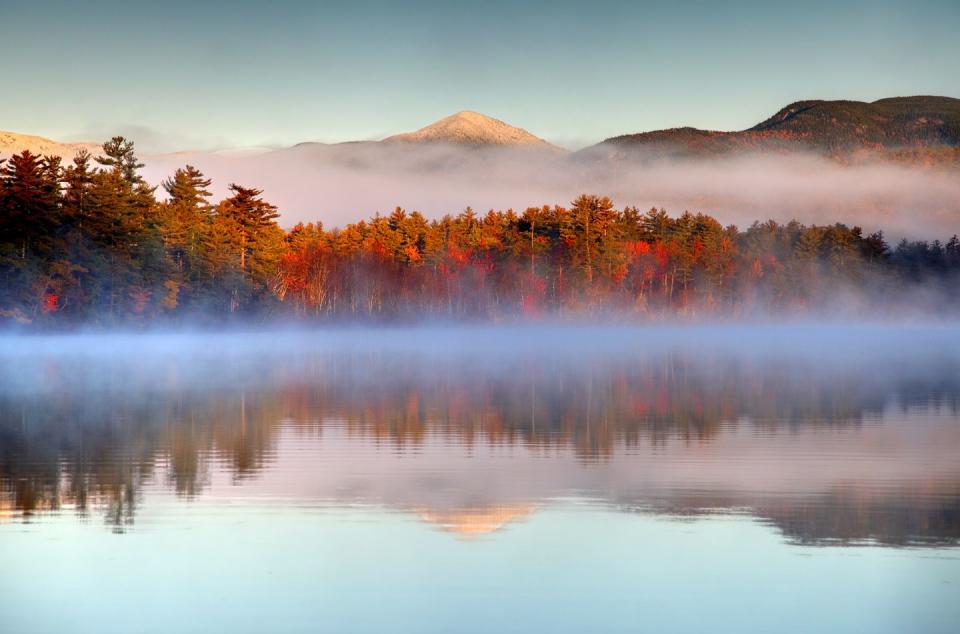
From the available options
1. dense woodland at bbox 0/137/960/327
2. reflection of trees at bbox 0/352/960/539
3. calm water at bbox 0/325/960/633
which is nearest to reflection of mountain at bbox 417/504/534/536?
calm water at bbox 0/325/960/633

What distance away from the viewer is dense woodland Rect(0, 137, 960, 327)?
69.2m

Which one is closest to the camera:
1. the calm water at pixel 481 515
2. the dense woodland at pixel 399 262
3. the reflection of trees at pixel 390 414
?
the calm water at pixel 481 515

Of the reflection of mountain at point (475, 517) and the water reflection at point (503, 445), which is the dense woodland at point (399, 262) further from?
the reflection of mountain at point (475, 517)

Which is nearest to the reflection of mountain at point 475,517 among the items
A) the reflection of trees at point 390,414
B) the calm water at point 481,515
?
the calm water at point 481,515

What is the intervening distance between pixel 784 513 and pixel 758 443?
5.74m

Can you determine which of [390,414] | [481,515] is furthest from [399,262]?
[481,515]

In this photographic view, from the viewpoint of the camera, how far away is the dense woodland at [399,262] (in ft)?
227

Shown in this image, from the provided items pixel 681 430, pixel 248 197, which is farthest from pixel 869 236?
pixel 681 430

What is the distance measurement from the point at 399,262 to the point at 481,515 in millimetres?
107938

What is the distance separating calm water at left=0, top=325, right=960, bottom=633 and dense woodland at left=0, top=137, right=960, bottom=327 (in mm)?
47594

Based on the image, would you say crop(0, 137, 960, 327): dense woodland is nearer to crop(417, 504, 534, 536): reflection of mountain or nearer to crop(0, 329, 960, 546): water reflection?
crop(0, 329, 960, 546): water reflection

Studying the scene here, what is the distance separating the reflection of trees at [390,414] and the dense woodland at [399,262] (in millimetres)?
38247

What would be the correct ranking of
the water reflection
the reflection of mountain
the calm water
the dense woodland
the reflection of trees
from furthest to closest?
1. the dense woodland
2. the reflection of trees
3. the water reflection
4. the reflection of mountain
5. the calm water

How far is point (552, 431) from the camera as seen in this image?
746 inches
